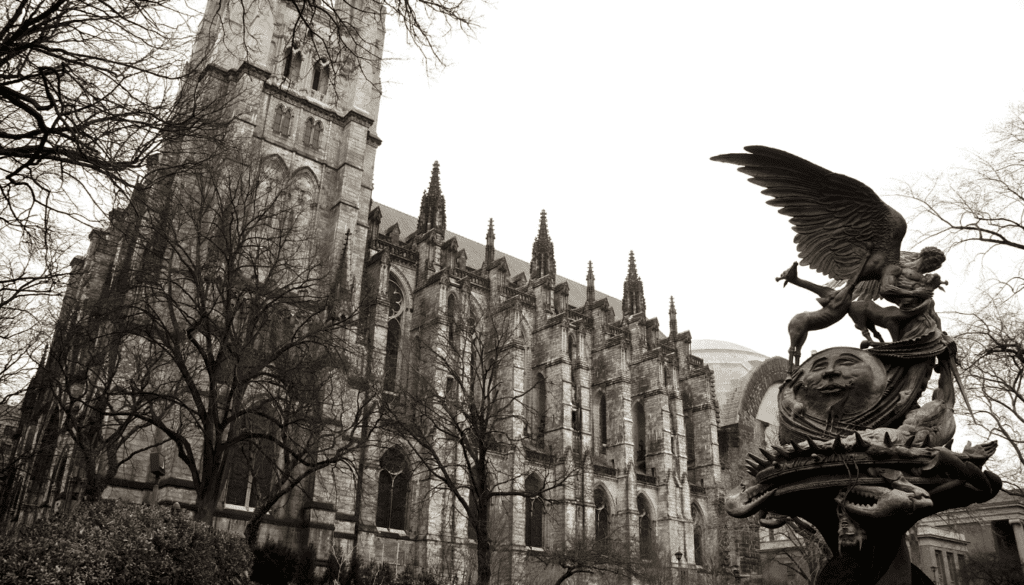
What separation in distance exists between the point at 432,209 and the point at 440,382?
45.9 feet

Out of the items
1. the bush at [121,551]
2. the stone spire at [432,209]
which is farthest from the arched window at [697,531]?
the bush at [121,551]

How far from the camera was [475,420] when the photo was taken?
61.8 feet

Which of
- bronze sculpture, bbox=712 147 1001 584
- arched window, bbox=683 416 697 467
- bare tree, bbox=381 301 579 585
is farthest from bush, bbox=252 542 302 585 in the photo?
arched window, bbox=683 416 697 467

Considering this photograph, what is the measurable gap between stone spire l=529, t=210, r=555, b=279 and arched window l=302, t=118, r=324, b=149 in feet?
51.3

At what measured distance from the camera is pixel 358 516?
2633 cm

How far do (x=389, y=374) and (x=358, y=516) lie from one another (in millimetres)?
6854

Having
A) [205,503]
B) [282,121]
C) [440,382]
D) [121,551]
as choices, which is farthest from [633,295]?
[121,551]

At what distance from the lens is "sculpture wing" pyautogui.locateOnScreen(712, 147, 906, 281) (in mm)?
7047

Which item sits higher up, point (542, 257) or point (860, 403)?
point (542, 257)

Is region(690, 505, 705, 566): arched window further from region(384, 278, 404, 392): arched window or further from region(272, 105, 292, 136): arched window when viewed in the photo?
region(272, 105, 292, 136): arched window

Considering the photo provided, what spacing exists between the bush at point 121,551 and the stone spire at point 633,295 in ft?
129

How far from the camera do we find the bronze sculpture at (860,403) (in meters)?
5.46

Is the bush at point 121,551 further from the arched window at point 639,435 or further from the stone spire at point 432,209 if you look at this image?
the arched window at point 639,435

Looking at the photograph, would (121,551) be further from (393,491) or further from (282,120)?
(282,120)
